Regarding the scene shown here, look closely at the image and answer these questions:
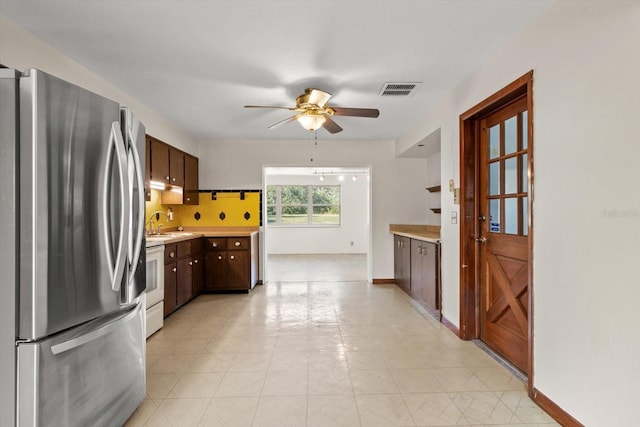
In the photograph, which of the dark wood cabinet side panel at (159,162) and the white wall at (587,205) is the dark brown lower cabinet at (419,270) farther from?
the dark wood cabinet side panel at (159,162)

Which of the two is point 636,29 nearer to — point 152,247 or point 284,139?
point 152,247

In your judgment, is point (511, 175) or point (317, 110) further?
point (317, 110)

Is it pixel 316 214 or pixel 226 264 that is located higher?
pixel 316 214

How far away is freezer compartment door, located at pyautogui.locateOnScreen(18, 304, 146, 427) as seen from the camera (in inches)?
49.6

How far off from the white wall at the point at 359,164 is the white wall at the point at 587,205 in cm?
315

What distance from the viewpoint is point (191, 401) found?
1.98m

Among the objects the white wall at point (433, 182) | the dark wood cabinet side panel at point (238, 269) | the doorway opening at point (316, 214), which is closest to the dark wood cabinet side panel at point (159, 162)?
the dark wood cabinet side panel at point (238, 269)

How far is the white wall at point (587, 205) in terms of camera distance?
4.52ft

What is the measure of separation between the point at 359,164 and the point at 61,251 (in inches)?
173

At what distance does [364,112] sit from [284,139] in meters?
2.44

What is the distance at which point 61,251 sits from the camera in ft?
4.43

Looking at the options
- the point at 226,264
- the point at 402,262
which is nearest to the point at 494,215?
the point at 402,262

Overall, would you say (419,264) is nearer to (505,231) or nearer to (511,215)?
(505,231)

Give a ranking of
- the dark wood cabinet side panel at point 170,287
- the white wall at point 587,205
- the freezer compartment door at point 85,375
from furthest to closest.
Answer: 1. the dark wood cabinet side panel at point 170,287
2. the white wall at point 587,205
3. the freezer compartment door at point 85,375
